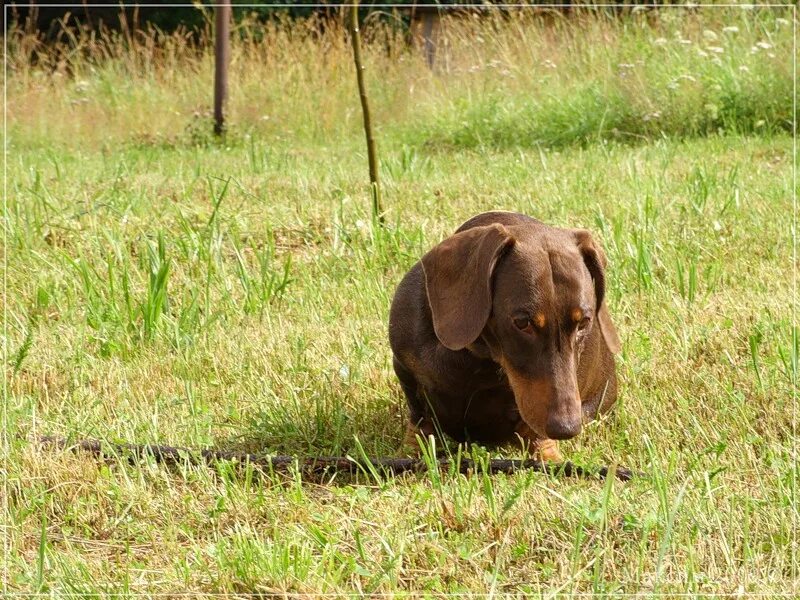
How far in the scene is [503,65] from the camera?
10.5 metres

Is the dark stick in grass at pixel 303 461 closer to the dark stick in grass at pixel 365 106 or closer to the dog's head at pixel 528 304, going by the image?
the dog's head at pixel 528 304

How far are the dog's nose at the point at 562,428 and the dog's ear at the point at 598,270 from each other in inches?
24.8

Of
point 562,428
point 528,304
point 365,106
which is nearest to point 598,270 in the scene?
point 528,304

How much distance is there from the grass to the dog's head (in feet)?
0.90

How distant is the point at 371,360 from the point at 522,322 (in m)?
1.23

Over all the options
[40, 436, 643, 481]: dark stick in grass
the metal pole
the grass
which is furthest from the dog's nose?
the metal pole

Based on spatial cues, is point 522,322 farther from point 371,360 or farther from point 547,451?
point 371,360

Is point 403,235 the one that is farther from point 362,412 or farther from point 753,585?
point 753,585

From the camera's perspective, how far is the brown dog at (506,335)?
2.78 meters

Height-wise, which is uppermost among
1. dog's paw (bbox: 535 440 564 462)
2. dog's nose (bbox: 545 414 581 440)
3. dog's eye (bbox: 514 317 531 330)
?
dog's eye (bbox: 514 317 531 330)

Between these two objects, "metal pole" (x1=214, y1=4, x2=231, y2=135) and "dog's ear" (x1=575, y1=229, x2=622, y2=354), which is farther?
"metal pole" (x1=214, y1=4, x2=231, y2=135)

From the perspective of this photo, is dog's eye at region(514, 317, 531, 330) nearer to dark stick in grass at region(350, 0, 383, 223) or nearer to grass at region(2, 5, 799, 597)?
grass at region(2, 5, 799, 597)

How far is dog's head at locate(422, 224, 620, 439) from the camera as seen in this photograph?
2740mm

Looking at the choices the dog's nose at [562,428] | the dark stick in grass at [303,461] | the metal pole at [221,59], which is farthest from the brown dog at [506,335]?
the metal pole at [221,59]
